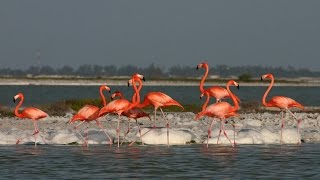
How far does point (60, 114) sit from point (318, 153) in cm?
1531

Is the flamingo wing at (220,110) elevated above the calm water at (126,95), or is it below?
below

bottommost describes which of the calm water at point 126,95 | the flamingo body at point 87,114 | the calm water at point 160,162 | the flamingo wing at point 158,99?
the calm water at point 160,162

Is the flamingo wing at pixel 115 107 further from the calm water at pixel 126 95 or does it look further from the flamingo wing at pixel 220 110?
the calm water at pixel 126 95

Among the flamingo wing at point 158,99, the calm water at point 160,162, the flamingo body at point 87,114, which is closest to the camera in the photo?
the calm water at point 160,162

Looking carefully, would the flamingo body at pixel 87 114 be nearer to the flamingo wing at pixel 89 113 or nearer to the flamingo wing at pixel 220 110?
the flamingo wing at pixel 89 113

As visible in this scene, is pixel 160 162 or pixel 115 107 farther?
pixel 115 107

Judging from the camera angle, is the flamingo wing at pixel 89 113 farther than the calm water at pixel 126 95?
No

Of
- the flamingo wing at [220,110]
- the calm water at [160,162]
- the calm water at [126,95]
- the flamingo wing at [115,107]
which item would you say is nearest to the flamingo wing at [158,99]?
the flamingo wing at [115,107]

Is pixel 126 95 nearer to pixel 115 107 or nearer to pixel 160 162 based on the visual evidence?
pixel 115 107

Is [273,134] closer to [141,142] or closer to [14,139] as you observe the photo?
[141,142]

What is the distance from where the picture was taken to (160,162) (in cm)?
1744

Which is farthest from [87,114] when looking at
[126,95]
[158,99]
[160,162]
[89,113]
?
[126,95]

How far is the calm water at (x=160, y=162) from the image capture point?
51.1 ft

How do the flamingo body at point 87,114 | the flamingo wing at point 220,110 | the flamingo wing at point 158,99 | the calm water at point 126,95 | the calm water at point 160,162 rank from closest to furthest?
the calm water at point 160,162 → the flamingo wing at point 220,110 → the flamingo body at point 87,114 → the flamingo wing at point 158,99 → the calm water at point 126,95
